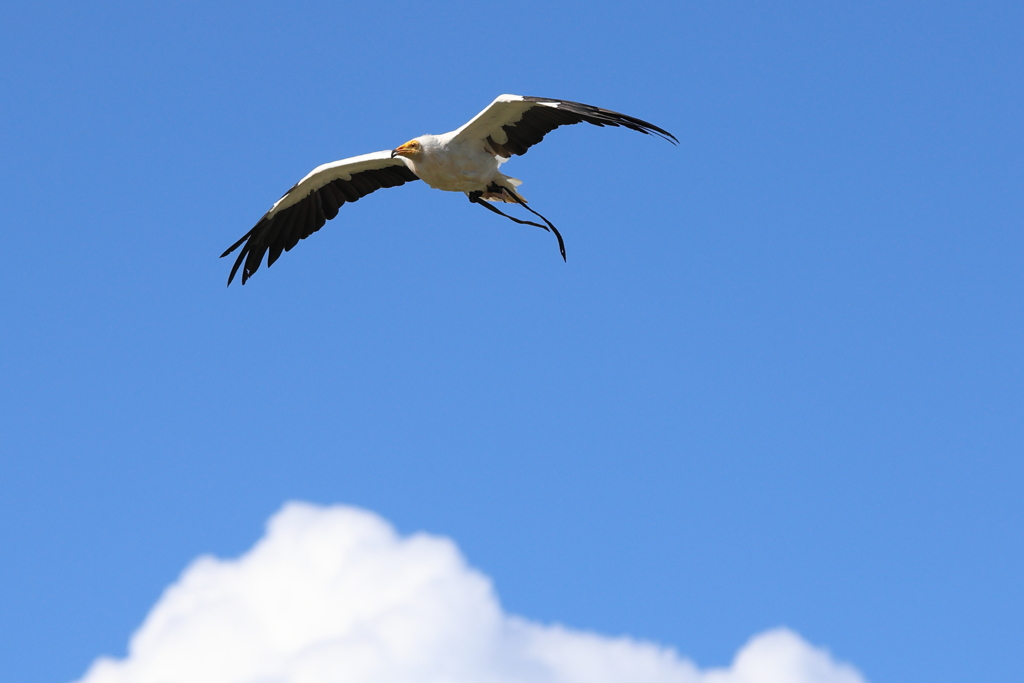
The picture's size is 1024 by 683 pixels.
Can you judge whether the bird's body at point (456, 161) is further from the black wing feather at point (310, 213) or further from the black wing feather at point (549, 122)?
the black wing feather at point (310, 213)

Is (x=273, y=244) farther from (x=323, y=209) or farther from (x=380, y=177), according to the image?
(x=380, y=177)

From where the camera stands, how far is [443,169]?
13617 mm

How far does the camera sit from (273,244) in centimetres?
1631

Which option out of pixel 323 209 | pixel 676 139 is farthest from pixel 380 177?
pixel 676 139

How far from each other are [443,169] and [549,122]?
1.62 m

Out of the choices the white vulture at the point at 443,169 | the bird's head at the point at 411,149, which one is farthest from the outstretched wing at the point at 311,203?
the bird's head at the point at 411,149

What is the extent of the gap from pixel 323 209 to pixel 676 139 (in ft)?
24.6

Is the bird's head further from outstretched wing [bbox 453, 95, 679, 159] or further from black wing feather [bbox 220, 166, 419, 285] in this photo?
black wing feather [bbox 220, 166, 419, 285]

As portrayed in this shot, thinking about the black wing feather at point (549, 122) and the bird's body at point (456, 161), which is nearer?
the black wing feather at point (549, 122)

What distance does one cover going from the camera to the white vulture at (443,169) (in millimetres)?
12953

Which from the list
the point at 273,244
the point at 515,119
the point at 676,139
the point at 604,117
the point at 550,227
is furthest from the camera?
the point at 273,244

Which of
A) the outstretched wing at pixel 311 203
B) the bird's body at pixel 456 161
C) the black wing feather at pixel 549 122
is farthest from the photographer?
the outstretched wing at pixel 311 203

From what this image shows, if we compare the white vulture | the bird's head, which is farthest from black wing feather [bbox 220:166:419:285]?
the bird's head

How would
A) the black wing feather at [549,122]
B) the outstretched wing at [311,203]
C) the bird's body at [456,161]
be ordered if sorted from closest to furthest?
the black wing feather at [549,122], the bird's body at [456,161], the outstretched wing at [311,203]
